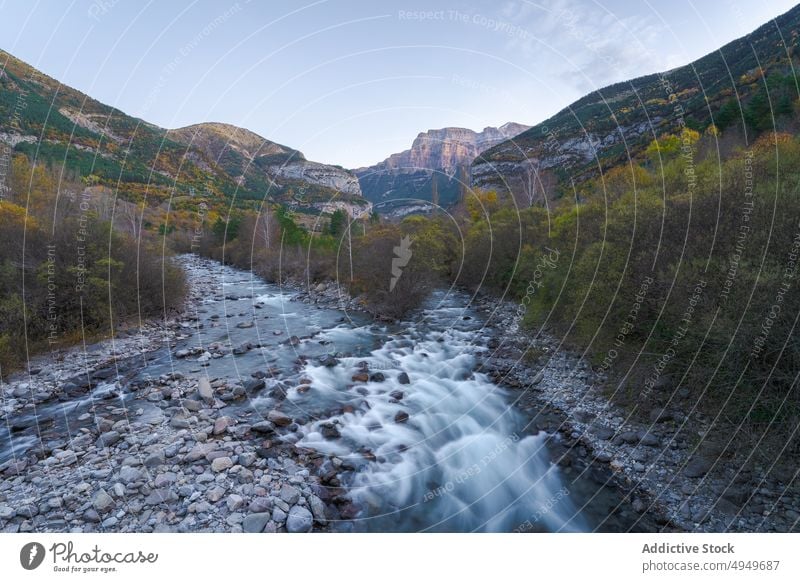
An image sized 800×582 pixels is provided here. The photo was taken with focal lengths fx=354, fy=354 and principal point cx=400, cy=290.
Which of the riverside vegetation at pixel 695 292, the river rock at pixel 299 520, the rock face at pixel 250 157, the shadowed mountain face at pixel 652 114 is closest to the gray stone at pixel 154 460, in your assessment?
the river rock at pixel 299 520

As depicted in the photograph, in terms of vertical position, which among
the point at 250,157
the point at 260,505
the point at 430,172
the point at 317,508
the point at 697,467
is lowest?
the point at 317,508

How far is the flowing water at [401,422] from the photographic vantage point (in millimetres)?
7117

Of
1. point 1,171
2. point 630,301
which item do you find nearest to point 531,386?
point 630,301

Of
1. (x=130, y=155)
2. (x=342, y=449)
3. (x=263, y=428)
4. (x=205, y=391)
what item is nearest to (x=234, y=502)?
(x=263, y=428)

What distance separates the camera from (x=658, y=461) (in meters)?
7.56

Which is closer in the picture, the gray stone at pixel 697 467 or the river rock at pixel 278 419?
the gray stone at pixel 697 467

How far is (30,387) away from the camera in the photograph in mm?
10320

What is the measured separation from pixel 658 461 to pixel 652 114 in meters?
57.0

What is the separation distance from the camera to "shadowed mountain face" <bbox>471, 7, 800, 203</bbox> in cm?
3095

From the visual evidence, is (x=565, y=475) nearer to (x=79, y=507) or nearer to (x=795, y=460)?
(x=795, y=460)

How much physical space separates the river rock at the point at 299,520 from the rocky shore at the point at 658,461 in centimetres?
574

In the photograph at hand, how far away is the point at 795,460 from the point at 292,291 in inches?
1101

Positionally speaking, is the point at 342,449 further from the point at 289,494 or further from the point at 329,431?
the point at 289,494

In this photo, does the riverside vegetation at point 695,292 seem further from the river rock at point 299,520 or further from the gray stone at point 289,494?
the gray stone at point 289,494
